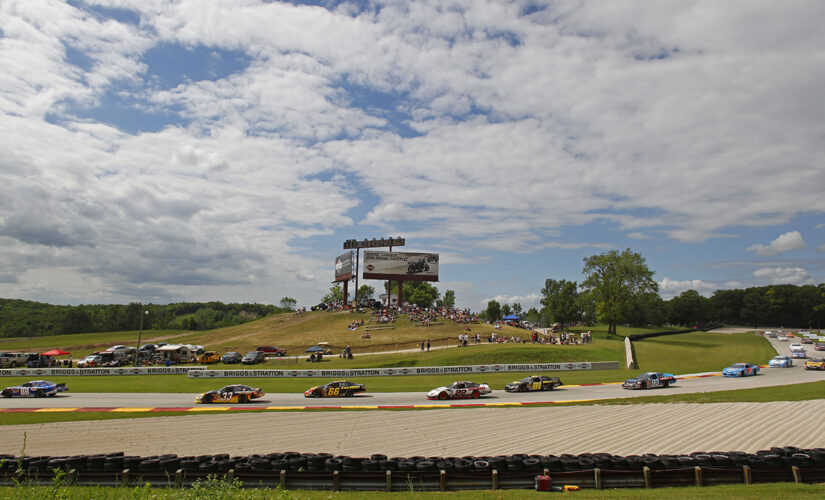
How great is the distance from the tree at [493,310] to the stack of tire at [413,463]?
159 meters

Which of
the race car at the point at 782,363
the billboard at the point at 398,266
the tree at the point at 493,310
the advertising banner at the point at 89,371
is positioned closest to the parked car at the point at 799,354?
the race car at the point at 782,363

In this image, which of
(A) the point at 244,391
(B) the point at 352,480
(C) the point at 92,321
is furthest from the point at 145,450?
(C) the point at 92,321

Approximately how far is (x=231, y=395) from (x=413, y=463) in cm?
2122

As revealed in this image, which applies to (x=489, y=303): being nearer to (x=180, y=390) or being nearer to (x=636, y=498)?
(x=180, y=390)

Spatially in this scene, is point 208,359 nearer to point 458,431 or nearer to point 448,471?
point 458,431

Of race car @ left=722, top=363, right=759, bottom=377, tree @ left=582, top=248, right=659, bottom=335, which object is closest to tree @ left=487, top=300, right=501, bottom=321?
tree @ left=582, top=248, right=659, bottom=335

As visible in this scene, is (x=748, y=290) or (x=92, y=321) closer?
(x=92, y=321)

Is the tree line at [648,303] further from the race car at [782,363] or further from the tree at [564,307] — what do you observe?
the race car at [782,363]

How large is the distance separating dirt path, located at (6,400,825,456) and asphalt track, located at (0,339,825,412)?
11.8 ft

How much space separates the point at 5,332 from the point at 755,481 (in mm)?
177201

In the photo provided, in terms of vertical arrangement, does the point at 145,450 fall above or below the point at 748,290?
below

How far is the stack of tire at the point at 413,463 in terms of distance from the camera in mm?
12320

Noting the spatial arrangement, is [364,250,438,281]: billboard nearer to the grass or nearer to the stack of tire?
the stack of tire

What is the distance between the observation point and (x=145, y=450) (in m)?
17.1
